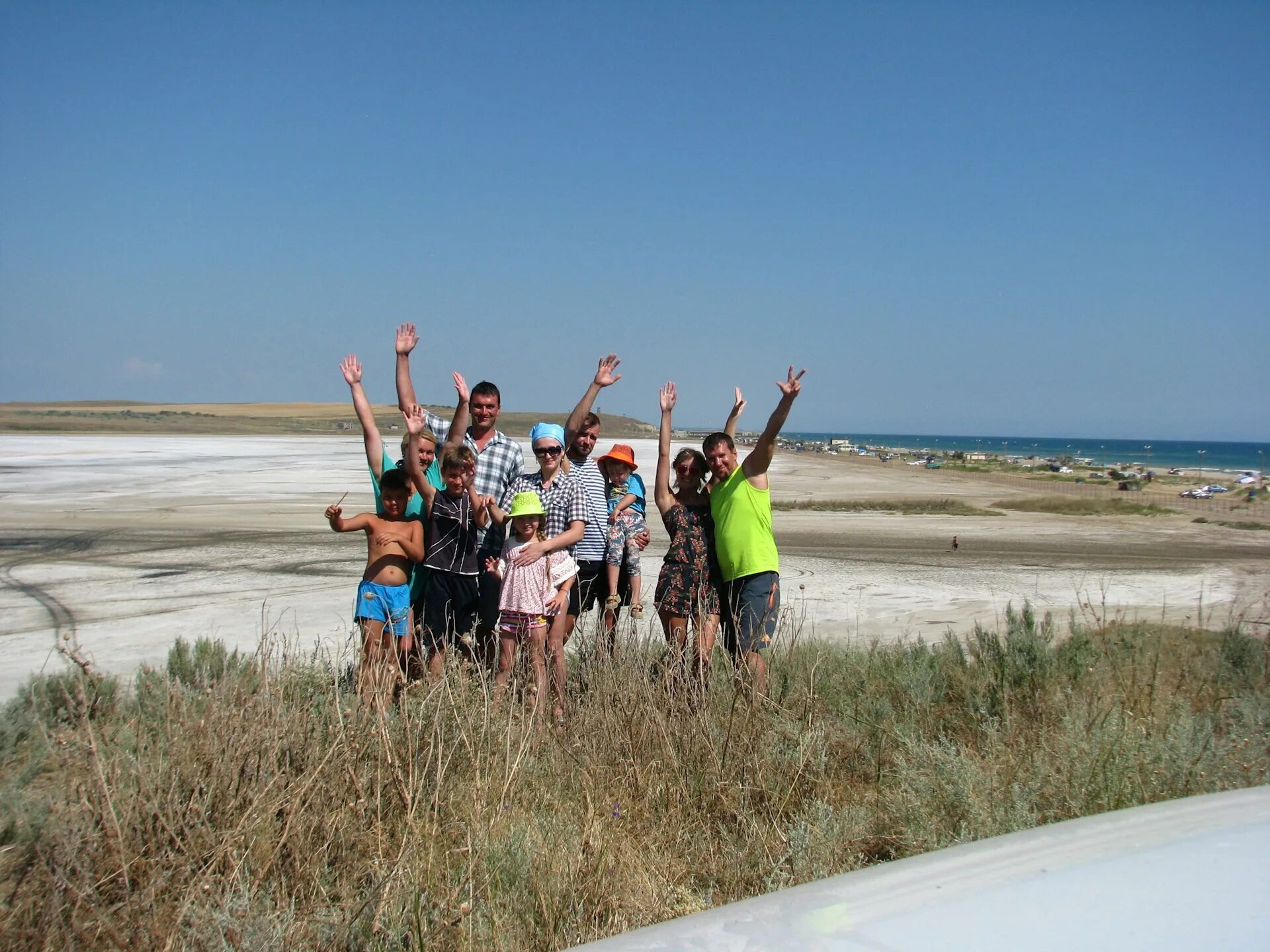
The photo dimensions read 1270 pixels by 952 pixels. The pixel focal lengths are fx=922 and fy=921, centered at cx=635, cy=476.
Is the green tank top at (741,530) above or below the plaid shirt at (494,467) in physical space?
below

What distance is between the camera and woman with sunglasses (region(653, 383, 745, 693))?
5.12 metres

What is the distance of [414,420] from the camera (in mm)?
5418

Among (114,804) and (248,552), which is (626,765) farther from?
(248,552)

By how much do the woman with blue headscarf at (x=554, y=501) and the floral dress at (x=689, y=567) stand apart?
534 millimetres

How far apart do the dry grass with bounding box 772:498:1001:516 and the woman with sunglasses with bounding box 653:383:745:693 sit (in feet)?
54.8

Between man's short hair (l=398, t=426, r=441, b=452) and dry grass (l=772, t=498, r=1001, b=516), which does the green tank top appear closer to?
man's short hair (l=398, t=426, r=441, b=452)

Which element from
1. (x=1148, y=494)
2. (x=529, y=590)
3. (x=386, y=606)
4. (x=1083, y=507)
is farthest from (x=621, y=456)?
(x=1148, y=494)

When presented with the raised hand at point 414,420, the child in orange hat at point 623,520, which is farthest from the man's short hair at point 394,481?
the child in orange hat at point 623,520

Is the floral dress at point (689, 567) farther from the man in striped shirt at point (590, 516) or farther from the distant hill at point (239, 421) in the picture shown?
the distant hill at point (239, 421)

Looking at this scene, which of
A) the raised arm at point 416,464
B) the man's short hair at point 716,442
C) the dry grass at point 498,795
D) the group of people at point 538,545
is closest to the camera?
the dry grass at point 498,795

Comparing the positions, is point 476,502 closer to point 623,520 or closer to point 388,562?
point 388,562

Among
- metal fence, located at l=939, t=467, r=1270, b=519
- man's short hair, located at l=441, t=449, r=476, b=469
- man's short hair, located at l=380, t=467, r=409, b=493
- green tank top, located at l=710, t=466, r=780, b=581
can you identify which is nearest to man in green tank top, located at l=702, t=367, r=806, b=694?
green tank top, located at l=710, t=466, r=780, b=581

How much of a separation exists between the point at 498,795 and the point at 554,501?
215 cm

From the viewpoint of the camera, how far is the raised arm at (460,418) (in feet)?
18.1
